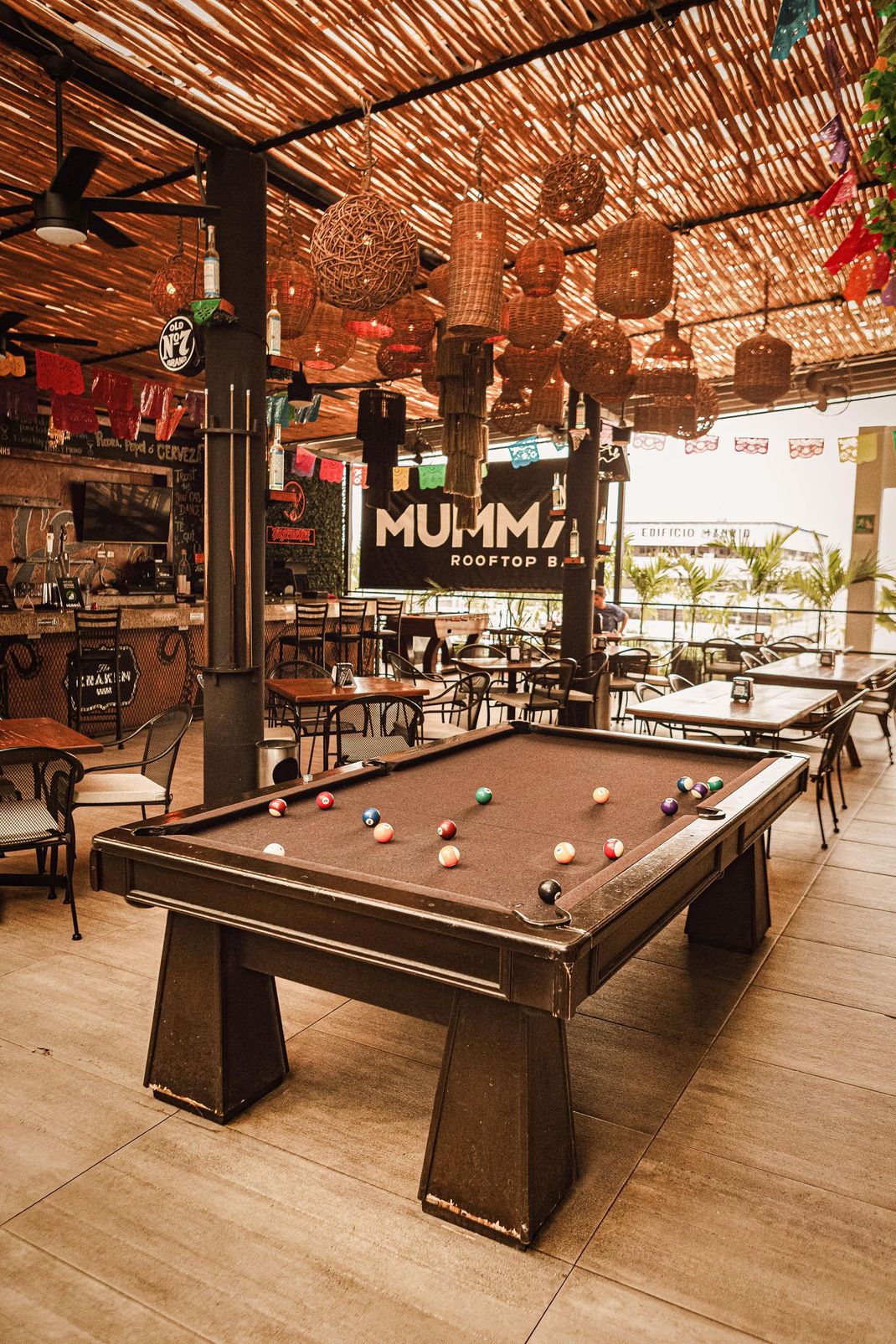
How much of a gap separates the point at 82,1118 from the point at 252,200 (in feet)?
13.0

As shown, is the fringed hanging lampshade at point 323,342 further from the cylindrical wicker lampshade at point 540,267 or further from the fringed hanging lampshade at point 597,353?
the fringed hanging lampshade at point 597,353

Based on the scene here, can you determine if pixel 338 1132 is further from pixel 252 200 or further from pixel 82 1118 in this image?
pixel 252 200

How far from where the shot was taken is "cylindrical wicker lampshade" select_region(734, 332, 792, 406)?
4.56 meters

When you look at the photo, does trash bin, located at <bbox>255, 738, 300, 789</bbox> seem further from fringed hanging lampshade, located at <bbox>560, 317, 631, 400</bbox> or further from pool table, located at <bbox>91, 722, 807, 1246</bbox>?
fringed hanging lampshade, located at <bbox>560, 317, 631, 400</bbox>

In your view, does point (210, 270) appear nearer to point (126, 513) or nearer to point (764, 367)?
point (764, 367)

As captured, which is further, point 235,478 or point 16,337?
point 16,337

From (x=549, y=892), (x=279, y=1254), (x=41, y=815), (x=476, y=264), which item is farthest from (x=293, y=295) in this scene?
(x=279, y=1254)

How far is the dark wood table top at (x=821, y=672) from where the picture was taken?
21.9ft

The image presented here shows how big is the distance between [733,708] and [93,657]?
17.2 ft

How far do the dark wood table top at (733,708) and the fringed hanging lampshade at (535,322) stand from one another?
82.2 inches

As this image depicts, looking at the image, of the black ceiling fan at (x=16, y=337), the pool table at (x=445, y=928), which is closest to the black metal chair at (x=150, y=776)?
the pool table at (x=445, y=928)

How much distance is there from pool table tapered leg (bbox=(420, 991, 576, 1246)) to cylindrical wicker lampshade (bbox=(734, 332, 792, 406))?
365cm

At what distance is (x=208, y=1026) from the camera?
2363 millimetres

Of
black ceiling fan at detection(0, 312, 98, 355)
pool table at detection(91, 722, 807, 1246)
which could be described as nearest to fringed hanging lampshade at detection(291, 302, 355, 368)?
black ceiling fan at detection(0, 312, 98, 355)
